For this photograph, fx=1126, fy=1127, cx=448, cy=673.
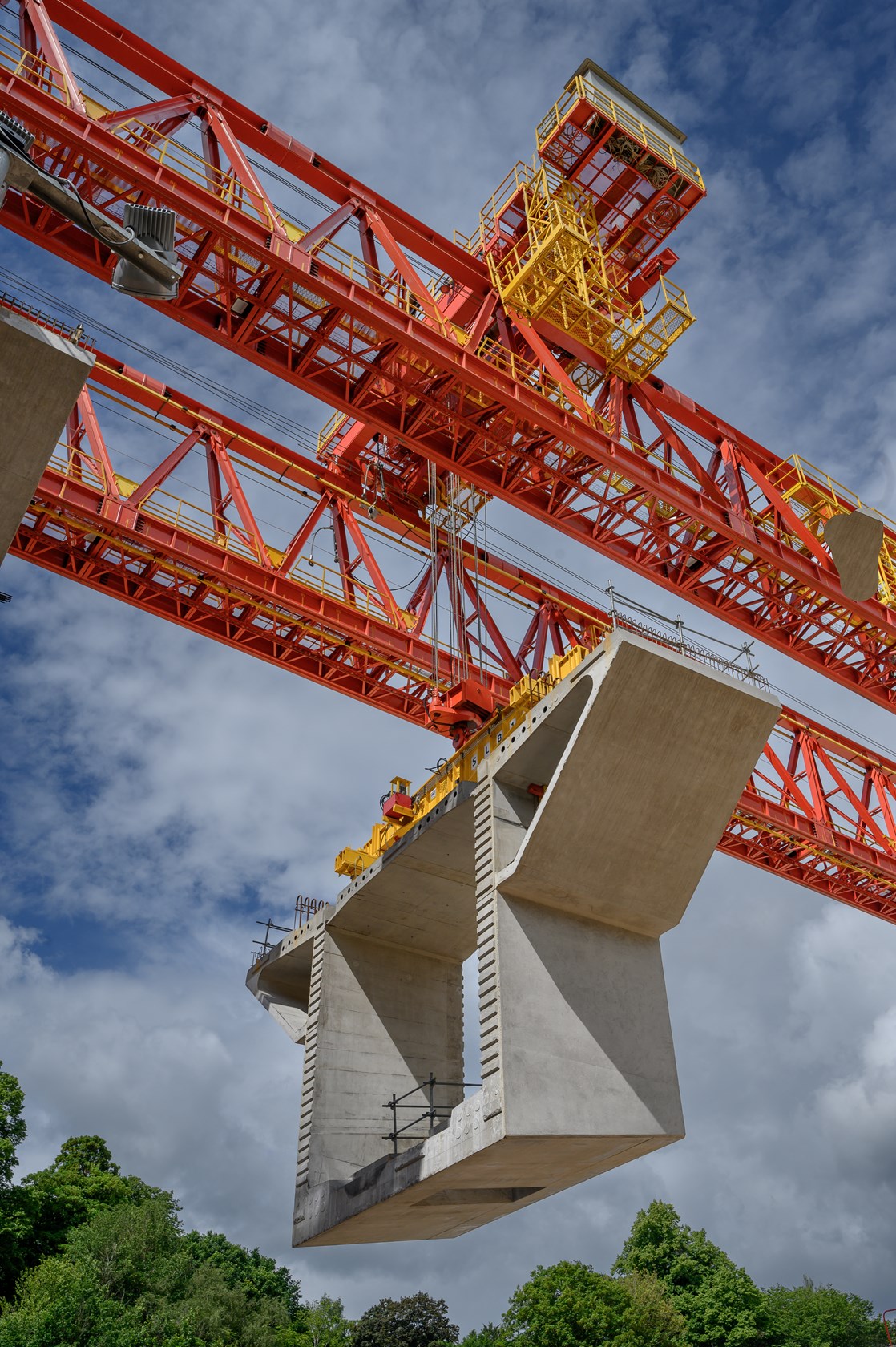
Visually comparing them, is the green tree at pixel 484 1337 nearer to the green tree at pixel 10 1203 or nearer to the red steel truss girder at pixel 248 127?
the green tree at pixel 10 1203

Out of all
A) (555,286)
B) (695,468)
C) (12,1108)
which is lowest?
(12,1108)

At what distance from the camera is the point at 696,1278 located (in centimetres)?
5812

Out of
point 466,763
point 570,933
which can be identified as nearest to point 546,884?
point 570,933

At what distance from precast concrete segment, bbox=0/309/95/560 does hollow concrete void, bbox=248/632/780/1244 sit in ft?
30.5

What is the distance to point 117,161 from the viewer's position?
54.5 feet

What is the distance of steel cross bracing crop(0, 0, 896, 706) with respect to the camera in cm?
1770

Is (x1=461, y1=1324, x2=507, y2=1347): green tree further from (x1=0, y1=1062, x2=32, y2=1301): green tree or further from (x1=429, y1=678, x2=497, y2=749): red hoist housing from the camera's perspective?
(x1=429, y1=678, x2=497, y2=749): red hoist housing

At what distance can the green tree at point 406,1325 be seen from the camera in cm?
5875

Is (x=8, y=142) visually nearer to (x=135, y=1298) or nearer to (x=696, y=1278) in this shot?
(x=135, y=1298)

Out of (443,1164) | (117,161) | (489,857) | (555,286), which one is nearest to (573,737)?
(489,857)

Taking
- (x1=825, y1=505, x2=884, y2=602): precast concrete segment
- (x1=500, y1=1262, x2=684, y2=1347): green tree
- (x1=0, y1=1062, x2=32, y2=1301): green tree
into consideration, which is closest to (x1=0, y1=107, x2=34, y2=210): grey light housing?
(x1=825, y1=505, x2=884, y2=602): precast concrete segment

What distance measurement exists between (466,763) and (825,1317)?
2497 inches

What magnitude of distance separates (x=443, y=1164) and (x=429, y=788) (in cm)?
811

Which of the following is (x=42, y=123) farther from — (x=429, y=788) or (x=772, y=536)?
(x=772, y=536)
